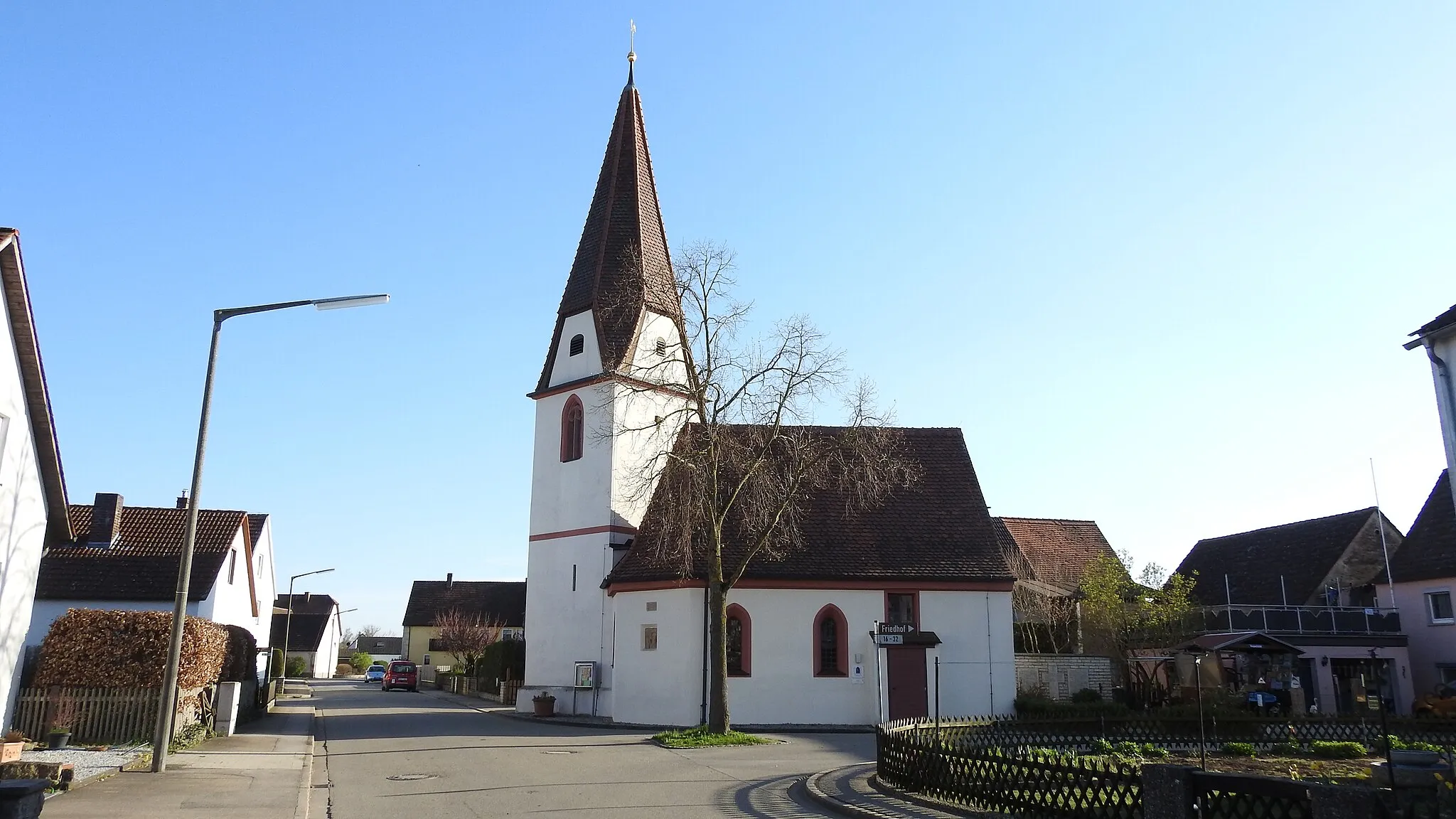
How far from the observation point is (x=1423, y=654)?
1542 inches

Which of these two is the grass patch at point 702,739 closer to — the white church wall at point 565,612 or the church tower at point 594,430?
the church tower at point 594,430

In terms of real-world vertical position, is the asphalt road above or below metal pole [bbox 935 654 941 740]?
below

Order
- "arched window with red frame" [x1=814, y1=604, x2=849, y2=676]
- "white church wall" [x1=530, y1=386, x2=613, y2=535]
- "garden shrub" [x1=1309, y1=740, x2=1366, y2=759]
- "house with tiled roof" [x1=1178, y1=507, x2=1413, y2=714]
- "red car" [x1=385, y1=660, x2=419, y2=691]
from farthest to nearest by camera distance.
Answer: "red car" [x1=385, y1=660, x2=419, y2=691] < "house with tiled roof" [x1=1178, y1=507, x2=1413, y2=714] < "white church wall" [x1=530, y1=386, x2=613, y2=535] < "arched window with red frame" [x1=814, y1=604, x2=849, y2=676] < "garden shrub" [x1=1309, y1=740, x2=1366, y2=759]

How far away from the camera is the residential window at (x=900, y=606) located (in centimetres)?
3133

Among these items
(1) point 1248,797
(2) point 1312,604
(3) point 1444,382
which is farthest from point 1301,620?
(1) point 1248,797

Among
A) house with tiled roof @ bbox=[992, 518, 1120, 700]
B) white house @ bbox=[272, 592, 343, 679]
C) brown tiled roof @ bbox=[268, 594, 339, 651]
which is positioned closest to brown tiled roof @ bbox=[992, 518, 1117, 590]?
house with tiled roof @ bbox=[992, 518, 1120, 700]

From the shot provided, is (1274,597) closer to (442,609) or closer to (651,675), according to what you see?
(651,675)

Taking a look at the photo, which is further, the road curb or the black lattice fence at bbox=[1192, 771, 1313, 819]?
the road curb

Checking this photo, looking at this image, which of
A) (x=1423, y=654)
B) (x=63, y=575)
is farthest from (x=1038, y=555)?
(x=63, y=575)

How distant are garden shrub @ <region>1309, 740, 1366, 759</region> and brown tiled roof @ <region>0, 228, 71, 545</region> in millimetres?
25276

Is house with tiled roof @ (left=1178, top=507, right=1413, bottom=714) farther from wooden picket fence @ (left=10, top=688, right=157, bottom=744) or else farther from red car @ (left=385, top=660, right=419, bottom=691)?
red car @ (left=385, top=660, right=419, bottom=691)

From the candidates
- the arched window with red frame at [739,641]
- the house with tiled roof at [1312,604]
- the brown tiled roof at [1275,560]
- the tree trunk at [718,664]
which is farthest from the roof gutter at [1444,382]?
the brown tiled roof at [1275,560]

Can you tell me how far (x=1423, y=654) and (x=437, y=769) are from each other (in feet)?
123

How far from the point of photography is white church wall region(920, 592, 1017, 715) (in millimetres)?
30891
